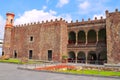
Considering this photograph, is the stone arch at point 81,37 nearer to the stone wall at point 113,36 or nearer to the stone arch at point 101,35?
the stone arch at point 101,35

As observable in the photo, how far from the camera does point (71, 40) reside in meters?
30.2

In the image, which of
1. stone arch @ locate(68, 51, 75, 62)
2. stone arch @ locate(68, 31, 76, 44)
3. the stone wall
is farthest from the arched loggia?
the stone wall

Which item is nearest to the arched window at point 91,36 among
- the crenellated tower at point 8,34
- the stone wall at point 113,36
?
the stone wall at point 113,36

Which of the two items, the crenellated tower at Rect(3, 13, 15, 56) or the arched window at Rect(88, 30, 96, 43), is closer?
the arched window at Rect(88, 30, 96, 43)

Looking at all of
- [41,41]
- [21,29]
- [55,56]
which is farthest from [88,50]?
[21,29]

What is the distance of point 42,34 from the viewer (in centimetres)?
3022

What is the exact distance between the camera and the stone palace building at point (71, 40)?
22.9 m

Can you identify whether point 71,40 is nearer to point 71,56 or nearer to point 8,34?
point 71,56

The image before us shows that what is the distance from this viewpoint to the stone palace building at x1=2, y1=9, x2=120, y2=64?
75.2 ft

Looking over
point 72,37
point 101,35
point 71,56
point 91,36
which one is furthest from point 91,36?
point 71,56

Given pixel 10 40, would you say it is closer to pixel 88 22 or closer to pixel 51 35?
pixel 51 35

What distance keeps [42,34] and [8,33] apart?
999 centimetres

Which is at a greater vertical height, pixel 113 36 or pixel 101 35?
pixel 101 35

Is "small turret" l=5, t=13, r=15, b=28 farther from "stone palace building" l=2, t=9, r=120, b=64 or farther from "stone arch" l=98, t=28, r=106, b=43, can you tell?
"stone arch" l=98, t=28, r=106, b=43
